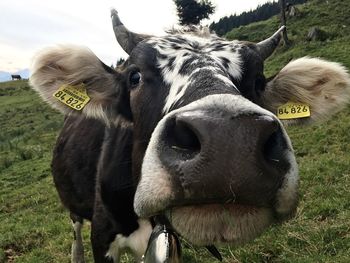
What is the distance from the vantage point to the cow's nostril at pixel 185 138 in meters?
2.37

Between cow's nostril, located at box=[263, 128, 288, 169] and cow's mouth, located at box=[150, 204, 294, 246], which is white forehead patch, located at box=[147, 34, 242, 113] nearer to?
cow's nostril, located at box=[263, 128, 288, 169]

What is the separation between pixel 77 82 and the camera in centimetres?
425

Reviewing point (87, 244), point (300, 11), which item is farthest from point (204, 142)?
point (300, 11)

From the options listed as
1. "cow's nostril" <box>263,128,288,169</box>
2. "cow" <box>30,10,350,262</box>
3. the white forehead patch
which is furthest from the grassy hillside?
"cow's nostril" <box>263,128,288,169</box>

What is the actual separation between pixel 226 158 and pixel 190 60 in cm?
137

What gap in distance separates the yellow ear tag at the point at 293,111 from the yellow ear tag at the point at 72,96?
1.62 m

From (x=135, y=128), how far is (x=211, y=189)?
5.42 ft

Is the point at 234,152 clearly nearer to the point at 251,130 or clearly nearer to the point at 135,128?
the point at 251,130

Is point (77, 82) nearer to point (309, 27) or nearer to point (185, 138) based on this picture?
point (185, 138)

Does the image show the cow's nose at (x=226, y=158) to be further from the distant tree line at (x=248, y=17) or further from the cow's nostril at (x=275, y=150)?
the distant tree line at (x=248, y=17)

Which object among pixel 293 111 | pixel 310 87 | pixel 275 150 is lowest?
pixel 293 111

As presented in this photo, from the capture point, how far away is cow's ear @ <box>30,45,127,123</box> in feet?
13.4

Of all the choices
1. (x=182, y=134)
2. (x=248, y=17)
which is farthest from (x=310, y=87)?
(x=248, y=17)

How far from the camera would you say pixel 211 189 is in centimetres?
230
